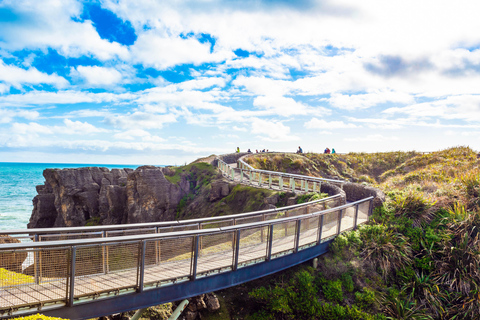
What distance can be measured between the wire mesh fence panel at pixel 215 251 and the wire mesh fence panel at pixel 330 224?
12.7ft

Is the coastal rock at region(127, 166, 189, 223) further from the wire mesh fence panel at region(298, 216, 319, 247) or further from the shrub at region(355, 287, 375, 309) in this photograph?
the shrub at region(355, 287, 375, 309)

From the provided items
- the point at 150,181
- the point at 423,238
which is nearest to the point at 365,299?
the point at 423,238

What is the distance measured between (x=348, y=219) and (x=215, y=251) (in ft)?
20.7

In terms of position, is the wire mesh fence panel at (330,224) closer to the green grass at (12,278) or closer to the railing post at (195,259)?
the railing post at (195,259)

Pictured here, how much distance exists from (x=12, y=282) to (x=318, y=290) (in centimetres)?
793

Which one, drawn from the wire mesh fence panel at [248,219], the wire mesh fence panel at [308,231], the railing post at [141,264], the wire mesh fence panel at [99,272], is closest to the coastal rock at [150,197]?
the wire mesh fence panel at [248,219]

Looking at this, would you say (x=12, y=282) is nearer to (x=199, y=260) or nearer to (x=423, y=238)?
(x=199, y=260)

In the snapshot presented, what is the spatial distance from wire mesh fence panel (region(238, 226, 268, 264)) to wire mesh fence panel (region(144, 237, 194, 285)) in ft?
5.06

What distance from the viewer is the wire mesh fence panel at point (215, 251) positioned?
7.80 meters

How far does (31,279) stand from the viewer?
6.29m

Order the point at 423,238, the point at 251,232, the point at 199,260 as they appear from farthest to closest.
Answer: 1. the point at 423,238
2. the point at 251,232
3. the point at 199,260

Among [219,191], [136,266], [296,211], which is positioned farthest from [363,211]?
[219,191]

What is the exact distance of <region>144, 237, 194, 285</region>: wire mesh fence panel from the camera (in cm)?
712

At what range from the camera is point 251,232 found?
877 cm
